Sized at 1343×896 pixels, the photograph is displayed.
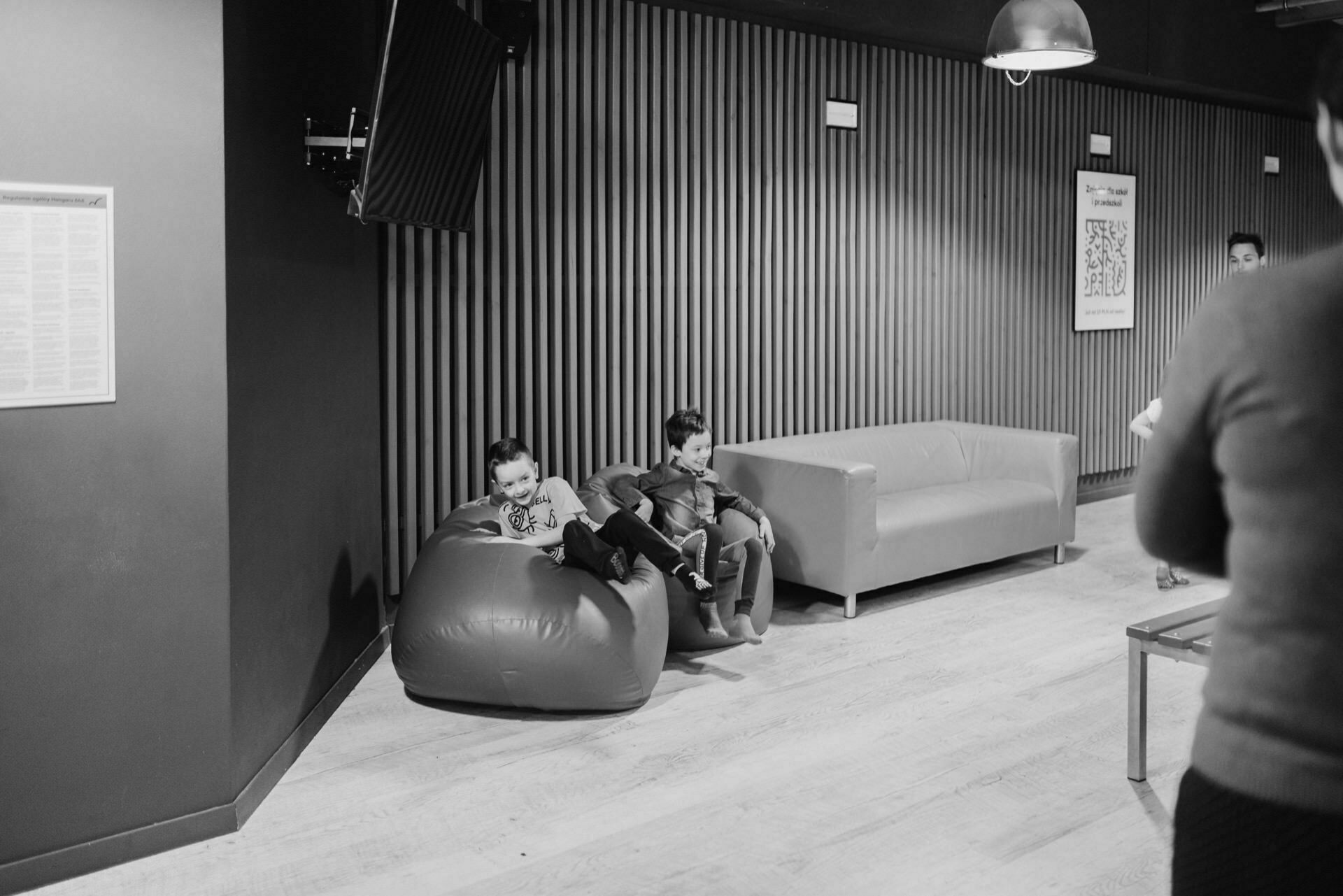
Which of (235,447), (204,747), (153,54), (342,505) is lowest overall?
(204,747)

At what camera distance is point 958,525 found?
19.8 feet

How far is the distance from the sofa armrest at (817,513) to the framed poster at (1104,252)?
12.0 feet

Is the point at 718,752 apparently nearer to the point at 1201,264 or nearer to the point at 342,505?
the point at 342,505

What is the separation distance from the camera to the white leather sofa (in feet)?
18.2

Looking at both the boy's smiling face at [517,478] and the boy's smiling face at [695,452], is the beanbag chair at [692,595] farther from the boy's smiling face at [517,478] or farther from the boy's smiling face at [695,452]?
the boy's smiling face at [517,478]

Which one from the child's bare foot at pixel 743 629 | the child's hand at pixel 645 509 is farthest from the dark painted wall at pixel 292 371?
the child's bare foot at pixel 743 629

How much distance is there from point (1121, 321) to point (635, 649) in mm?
6056

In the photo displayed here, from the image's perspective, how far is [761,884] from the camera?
9.61 feet

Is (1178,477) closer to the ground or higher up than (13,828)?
higher up

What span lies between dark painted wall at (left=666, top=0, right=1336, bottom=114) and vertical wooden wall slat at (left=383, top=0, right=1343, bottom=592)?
0.23 m

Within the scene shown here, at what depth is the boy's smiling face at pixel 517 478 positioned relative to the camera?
4.39m

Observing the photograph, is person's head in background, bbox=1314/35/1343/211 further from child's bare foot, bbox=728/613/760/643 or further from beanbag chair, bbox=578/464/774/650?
child's bare foot, bbox=728/613/760/643

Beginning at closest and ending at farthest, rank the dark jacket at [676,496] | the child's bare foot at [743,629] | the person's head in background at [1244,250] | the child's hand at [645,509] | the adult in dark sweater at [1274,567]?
the adult in dark sweater at [1274,567] → the child's bare foot at [743,629] → the child's hand at [645,509] → the dark jacket at [676,496] → the person's head in background at [1244,250]

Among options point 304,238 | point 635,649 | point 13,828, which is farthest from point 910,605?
point 13,828
